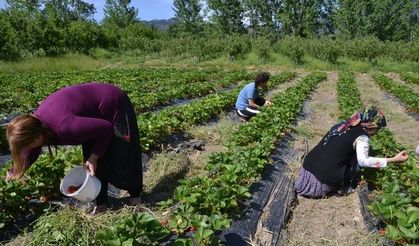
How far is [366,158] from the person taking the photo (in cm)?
443

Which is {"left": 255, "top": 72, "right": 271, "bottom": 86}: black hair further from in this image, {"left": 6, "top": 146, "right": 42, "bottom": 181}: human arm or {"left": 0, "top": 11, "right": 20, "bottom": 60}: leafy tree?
{"left": 0, "top": 11, "right": 20, "bottom": 60}: leafy tree

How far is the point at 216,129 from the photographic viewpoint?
8.06 metres

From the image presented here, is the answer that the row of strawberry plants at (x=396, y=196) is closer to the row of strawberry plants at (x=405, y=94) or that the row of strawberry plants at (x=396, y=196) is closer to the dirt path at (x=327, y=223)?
the dirt path at (x=327, y=223)

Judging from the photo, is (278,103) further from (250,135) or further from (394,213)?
(394,213)

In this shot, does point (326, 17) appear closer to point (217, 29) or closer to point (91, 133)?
point (217, 29)

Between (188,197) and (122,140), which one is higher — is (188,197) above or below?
below

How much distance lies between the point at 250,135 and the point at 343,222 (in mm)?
2892

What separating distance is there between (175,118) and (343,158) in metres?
3.57

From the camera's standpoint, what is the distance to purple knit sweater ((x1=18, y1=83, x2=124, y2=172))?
3.26 metres

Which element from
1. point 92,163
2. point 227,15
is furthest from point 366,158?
point 227,15

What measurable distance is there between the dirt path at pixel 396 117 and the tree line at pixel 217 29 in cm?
1308

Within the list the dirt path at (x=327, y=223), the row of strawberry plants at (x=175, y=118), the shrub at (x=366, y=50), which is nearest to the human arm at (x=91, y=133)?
the dirt path at (x=327, y=223)

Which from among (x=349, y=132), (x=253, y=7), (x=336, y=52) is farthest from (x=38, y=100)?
(x=253, y=7)

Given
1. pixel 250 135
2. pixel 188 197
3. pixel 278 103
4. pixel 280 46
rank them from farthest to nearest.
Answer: pixel 280 46
pixel 278 103
pixel 250 135
pixel 188 197
